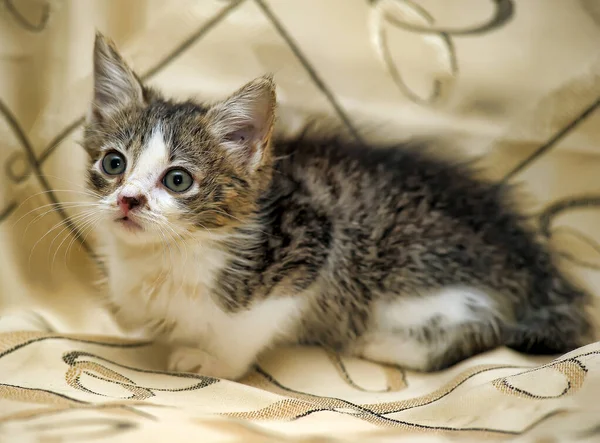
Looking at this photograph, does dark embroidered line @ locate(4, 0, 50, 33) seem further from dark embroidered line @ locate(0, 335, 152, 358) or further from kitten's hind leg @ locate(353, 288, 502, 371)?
kitten's hind leg @ locate(353, 288, 502, 371)

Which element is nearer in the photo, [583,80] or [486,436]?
[486,436]

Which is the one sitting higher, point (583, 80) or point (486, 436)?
point (583, 80)

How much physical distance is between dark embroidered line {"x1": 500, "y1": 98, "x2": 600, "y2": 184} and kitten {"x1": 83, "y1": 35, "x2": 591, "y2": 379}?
15 cm

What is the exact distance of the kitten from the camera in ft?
3.68

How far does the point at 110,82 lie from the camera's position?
1.22m

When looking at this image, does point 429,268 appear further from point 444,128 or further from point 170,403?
point 170,403

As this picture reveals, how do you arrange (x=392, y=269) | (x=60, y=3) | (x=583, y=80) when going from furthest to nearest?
(x=583, y=80), (x=60, y=3), (x=392, y=269)

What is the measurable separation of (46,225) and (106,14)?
54cm

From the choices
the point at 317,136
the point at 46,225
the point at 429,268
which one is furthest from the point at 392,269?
the point at 46,225

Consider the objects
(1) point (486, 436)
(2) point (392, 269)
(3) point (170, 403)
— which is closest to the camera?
(1) point (486, 436)

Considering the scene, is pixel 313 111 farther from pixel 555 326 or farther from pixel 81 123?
pixel 555 326

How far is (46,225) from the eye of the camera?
143cm

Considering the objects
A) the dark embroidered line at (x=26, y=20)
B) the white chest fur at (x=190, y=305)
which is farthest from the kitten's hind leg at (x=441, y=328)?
the dark embroidered line at (x=26, y=20)

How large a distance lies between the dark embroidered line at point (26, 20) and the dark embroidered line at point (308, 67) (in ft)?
1.67
